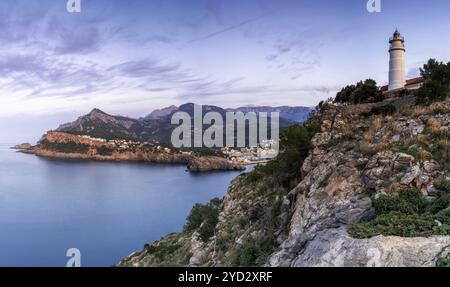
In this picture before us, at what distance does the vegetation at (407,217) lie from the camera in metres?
5.40

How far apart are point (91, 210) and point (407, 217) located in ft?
179

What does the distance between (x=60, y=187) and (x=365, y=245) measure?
75.1m

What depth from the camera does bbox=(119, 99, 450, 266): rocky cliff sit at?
17.0 feet

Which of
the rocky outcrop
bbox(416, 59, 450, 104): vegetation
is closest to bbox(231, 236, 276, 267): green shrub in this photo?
the rocky outcrop

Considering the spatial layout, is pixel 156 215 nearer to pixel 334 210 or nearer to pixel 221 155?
A: pixel 334 210

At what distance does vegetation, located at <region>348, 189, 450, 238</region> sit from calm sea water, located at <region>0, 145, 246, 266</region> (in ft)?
107

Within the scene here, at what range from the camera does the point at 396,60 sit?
25672mm

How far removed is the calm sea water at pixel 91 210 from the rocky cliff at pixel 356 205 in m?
26.1

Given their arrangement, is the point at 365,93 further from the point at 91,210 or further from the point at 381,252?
the point at 91,210

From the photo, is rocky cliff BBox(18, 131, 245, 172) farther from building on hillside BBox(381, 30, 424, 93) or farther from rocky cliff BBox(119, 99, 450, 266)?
rocky cliff BBox(119, 99, 450, 266)

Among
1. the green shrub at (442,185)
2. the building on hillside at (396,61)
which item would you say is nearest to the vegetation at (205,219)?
the green shrub at (442,185)
